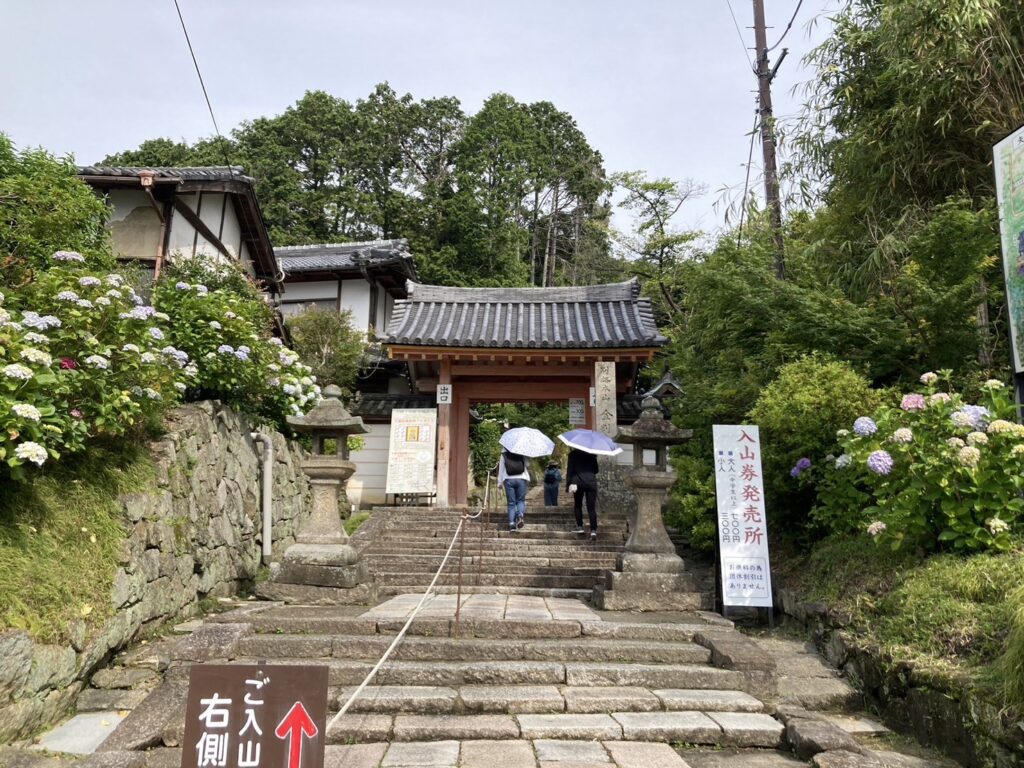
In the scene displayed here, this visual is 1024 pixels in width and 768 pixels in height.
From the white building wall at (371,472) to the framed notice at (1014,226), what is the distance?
11.8 metres

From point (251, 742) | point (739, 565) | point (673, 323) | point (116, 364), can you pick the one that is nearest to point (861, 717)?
point (739, 565)

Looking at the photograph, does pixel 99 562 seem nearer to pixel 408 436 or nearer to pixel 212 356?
pixel 212 356

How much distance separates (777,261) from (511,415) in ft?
54.2

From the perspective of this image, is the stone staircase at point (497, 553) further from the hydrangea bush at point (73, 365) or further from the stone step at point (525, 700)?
the hydrangea bush at point (73, 365)

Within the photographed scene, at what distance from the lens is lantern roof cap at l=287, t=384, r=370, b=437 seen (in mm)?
7703

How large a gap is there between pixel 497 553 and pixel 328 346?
30.5ft

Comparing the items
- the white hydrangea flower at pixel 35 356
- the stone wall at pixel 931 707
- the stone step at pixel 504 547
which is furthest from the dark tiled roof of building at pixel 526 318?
the white hydrangea flower at pixel 35 356

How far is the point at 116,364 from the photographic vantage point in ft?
19.0

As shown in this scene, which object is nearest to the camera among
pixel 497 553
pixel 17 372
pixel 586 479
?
pixel 17 372

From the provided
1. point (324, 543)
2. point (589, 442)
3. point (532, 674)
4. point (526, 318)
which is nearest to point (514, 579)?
point (589, 442)

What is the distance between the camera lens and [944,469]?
5.10 metres

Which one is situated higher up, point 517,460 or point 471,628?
point 517,460

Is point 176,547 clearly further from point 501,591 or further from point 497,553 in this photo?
point 497,553

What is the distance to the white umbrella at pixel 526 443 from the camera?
9.70 meters
